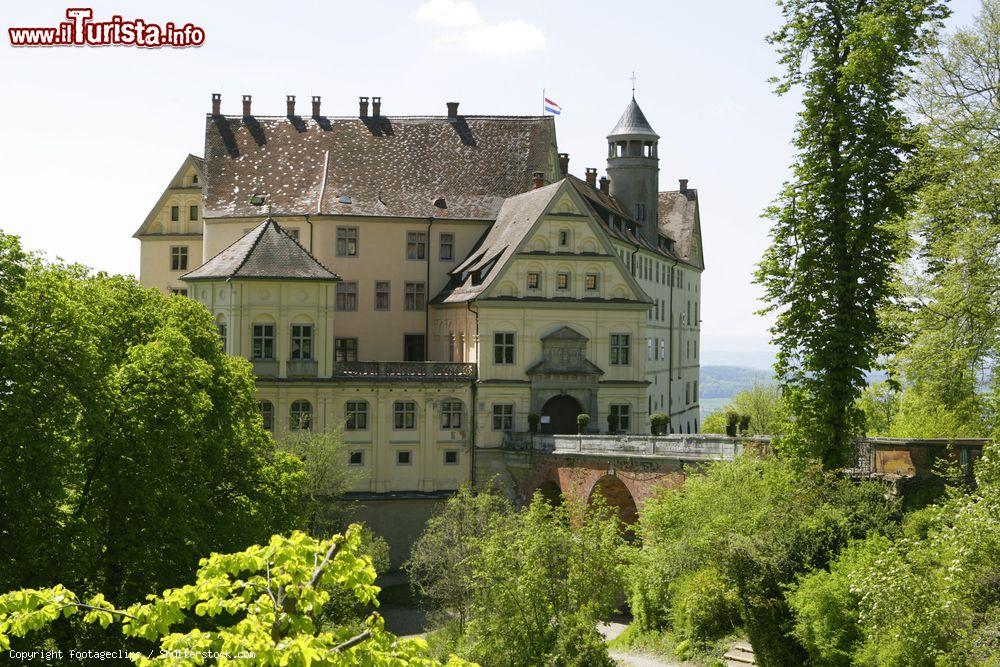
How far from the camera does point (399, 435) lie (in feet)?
A: 170

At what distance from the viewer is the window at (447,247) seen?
57.9 meters

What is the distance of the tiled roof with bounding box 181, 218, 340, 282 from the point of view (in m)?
49.4

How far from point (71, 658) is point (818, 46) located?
23.6 m

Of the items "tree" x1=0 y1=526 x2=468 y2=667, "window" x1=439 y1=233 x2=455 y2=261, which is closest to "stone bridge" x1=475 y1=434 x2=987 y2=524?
"window" x1=439 y1=233 x2=455 y2=261

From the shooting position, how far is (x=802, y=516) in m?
30.6

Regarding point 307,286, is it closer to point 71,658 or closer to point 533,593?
point 533,593

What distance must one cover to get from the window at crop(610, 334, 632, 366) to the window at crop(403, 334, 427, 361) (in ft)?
31.4

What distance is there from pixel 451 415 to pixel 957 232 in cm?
2891

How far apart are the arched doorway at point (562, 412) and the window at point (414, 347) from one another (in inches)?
305

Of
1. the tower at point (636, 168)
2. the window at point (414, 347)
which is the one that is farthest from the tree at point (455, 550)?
the tower at point (636, 168)

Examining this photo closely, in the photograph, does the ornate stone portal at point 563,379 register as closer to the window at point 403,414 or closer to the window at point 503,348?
the window at point 503,348

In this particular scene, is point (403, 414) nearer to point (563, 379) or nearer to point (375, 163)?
point (563, 379)

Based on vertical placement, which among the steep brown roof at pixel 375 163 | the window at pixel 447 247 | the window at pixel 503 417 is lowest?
the window at pixel 503 417

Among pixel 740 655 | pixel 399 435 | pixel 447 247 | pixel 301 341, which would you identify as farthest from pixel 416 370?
pixel 740 655
